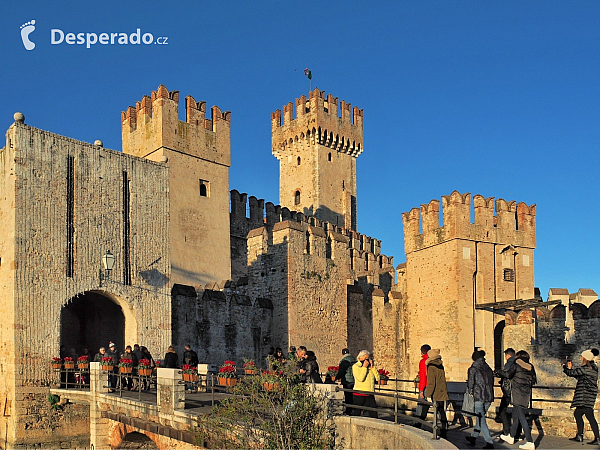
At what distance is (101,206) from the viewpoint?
24188 mm

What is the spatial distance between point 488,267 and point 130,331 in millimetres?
15887

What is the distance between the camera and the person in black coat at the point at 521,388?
41.3 ft

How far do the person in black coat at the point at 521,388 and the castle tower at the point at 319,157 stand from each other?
42546mm

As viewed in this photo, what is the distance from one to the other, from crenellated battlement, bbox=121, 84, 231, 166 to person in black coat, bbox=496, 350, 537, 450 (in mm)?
22370

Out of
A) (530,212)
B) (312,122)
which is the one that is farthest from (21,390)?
(312,122)

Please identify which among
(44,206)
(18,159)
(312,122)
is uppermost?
(312,122)

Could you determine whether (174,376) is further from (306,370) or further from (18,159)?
(18,159)

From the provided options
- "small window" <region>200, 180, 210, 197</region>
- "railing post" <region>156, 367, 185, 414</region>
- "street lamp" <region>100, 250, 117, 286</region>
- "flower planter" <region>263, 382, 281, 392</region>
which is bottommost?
"railing post" <region>156, 367, 185, 414</region>

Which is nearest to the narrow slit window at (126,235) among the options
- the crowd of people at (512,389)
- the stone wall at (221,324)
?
the stone wall at (221,324)

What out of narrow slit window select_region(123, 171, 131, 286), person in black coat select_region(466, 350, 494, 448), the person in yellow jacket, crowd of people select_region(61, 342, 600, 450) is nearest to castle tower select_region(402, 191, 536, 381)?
narrow slit window select_region(123, 171, 131, 286)

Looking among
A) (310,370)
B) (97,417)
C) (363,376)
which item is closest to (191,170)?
(97,417)

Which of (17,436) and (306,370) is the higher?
(306,370)

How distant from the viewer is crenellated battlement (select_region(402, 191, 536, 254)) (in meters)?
32.0

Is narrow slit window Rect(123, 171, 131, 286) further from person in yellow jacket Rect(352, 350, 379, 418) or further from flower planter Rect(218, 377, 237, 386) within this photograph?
person in yellow jacket Rect(352, 350, 379, 418)
